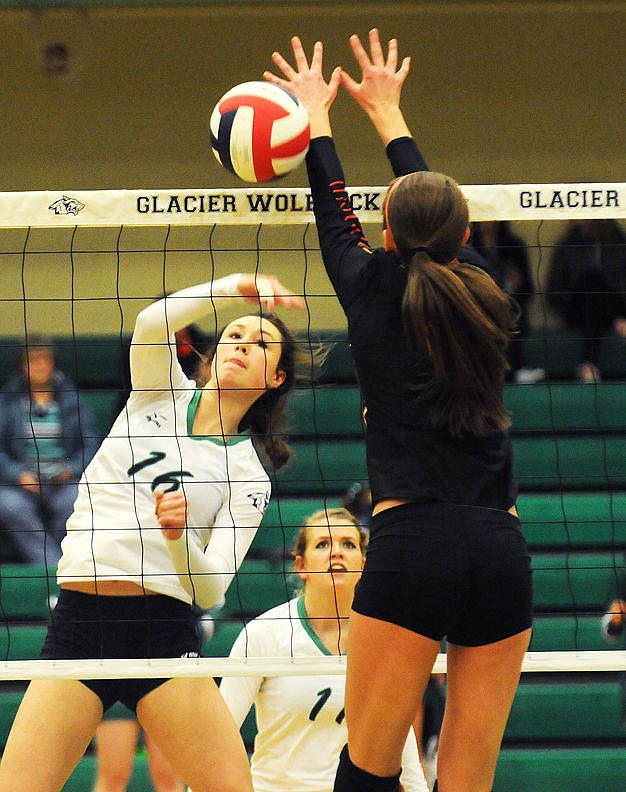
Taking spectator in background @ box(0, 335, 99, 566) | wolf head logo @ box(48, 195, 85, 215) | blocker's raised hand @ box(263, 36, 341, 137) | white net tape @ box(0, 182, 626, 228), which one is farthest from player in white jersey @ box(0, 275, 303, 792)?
spectator in background @ box(0, 335, 99, 566)

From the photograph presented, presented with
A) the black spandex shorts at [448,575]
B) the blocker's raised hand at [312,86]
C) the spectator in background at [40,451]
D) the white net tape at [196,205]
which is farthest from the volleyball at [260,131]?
the spectator in background at [40,451]

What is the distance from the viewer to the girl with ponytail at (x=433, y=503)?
2475mm

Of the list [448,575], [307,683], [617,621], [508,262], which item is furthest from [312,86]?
[508,262]

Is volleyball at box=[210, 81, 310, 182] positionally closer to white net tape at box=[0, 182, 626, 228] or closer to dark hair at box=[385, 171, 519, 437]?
white net tape at box=[0, 182, 626, 228]

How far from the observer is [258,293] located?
3424 millimetres

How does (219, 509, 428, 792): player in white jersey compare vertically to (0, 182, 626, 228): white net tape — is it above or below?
below

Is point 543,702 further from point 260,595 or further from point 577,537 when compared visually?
point 260,595

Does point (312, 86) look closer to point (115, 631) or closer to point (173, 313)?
point (173, 313)

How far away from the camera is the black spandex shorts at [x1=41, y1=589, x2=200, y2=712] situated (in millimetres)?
3600

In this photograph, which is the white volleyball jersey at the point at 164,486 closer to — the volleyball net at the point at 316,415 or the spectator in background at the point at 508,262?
the volleyball net at the point at 316,415

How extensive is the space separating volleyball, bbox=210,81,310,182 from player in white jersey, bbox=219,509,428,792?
1.52 meters

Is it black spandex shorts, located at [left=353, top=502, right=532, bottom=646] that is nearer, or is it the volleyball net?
black spandex shorts, located at [left=353, top=502, right=532, bottom=646]

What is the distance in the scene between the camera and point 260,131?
306 centimetres

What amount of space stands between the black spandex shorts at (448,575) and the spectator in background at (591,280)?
4.71 metres
